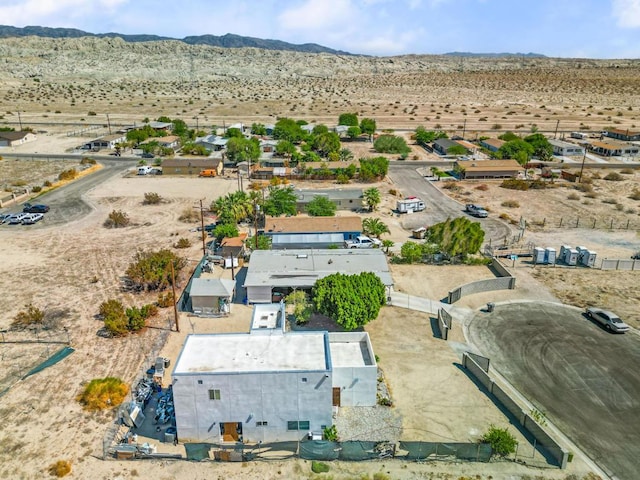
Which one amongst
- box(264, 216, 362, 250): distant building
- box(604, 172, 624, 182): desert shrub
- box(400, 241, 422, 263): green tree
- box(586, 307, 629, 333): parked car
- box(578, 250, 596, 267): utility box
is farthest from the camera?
box(604, 172, 624, 182): desert shrub

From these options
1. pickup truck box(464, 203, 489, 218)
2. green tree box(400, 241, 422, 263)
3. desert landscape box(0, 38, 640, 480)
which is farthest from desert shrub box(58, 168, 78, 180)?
pickup truck box(464, 203, 489, 218)

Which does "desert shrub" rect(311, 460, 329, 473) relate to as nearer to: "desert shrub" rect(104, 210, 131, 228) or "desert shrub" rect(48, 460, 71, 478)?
"desert shrub" rect(48, 460, 71, 478)

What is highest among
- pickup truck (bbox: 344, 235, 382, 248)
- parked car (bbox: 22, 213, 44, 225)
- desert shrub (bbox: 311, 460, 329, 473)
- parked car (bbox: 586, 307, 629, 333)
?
pickup truck (bbox: 344, 235, 382, 248)

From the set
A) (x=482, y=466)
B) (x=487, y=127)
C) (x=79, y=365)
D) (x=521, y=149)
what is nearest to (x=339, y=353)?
(x=482, y=466)

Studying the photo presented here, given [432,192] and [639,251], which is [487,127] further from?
[639,251]

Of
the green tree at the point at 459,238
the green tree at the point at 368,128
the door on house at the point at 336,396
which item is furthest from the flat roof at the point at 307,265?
the green tree at the point at 368,128

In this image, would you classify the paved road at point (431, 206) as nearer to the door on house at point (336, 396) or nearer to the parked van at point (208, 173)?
the parked van at point (208, 173)

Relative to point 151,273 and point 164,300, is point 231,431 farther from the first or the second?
point 151,273

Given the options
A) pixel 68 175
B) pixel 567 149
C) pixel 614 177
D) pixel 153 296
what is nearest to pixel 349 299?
pixel 153 296
